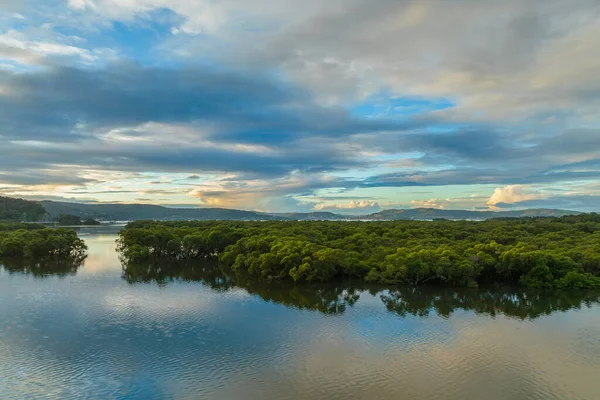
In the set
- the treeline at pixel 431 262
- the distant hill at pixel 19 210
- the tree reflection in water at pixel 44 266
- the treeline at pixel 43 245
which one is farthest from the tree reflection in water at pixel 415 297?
the distant hill at pixel 19 210

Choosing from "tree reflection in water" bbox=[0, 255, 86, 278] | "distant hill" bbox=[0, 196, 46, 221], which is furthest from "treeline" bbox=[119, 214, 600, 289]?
"distant hill" bbox=[0, 196, 46, 221]

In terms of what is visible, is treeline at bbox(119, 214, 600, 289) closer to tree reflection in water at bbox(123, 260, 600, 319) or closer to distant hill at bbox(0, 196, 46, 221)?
tree reflection in water at bbox(123, 260, 600, 319)

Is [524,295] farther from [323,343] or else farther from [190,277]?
[190,277]

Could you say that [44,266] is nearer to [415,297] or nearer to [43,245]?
[43,245]

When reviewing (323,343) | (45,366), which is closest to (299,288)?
(323,343)

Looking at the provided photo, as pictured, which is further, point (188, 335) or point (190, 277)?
point (190, 277)

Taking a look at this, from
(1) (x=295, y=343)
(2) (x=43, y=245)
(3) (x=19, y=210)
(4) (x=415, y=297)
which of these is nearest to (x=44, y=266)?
(2) (x=43, y=245)

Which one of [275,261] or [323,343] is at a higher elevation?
[275,261]
